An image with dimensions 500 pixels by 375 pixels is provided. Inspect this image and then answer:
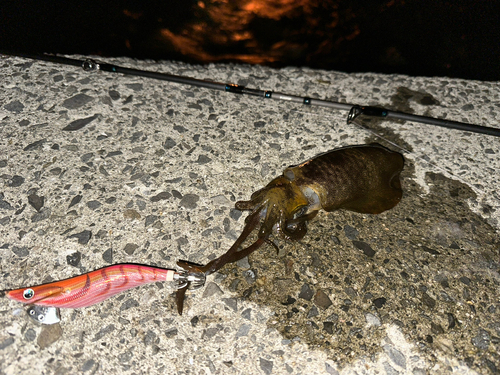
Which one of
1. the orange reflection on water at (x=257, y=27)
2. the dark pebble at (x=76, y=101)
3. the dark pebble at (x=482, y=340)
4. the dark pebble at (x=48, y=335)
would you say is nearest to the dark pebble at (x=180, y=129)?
the dark pebble at (x=76, y=101)

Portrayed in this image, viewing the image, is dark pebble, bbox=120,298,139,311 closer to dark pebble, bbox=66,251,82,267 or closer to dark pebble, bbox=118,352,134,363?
dark pebble, bbox=118,352,134,363

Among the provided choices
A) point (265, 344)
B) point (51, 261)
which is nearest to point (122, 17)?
point (51, 261)

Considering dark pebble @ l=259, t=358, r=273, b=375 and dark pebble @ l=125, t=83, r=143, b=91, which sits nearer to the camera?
dark pebble @ l=259, t=358, r=273, b=375

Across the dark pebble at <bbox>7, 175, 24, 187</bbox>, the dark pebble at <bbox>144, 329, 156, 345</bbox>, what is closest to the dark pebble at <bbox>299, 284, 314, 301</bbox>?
the dark pebble at <bbox>144, 329, 156, 345</bbox>

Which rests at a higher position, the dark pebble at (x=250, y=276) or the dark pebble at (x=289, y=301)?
the dark pebble at (x=250, y=276)

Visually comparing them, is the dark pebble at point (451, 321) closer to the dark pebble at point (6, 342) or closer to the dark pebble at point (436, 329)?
the dark pebble at point (436, 329)

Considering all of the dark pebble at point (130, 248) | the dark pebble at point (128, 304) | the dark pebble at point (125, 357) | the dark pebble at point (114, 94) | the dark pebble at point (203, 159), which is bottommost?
the dark pebble at point (125, 357)

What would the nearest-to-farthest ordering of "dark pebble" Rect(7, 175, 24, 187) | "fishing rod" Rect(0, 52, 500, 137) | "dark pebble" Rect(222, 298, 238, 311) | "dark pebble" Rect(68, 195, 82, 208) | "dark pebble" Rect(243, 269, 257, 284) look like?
A: 1. "dark pebble" Rect(222, 298, 238, 311)
2. "dark pebble" Rect(243, 269, 257, 284)
3. "dark pebble" Rect(68, 195, 82, 208)
4. "dark pebble" Rect(7, 175, 24, 187)
5. "fishing rod" Rect(0, 52, 500, 137)

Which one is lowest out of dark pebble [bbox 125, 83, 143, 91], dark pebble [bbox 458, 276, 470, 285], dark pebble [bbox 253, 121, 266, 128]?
dark pebble [bbox 458, 276, 470, 285]
